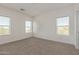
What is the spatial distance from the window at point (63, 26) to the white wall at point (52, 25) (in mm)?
83

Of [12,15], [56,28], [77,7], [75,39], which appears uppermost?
[77,7]

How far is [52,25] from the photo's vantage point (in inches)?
103

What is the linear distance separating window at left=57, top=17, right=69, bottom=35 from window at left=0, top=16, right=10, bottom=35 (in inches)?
42.7

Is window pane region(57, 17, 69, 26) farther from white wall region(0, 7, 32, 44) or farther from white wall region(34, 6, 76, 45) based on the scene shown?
white wall region(0, 7, 32, 44)

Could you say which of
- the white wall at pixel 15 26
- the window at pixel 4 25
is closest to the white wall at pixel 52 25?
the white wall at pixel 15 26

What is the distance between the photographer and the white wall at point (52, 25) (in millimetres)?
2490

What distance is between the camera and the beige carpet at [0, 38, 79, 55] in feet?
8.29

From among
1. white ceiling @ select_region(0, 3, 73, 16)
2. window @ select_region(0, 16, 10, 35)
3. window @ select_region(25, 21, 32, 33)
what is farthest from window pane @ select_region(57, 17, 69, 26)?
window @ select_region(0, 16, 10, 35)

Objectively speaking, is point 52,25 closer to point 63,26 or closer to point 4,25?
point 63,26

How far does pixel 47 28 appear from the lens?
2633 millimetres

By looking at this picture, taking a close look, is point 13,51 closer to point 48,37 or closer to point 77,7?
point 48,37

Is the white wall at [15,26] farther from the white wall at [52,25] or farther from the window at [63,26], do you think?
the window at [63,26]

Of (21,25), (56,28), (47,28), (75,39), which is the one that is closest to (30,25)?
(21,25)

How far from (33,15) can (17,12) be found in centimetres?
35
